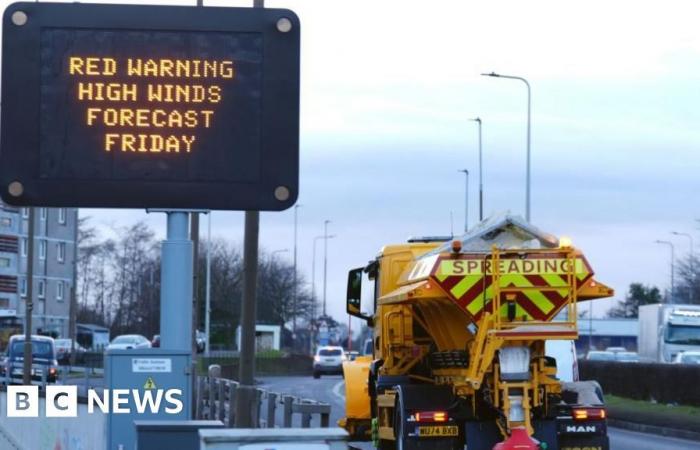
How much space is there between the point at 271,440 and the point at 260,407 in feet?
45.6

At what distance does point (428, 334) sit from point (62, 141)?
27.8 feet

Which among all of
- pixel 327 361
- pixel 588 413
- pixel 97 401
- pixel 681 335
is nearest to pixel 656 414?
pixel 588 413

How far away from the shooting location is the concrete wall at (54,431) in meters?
18.9

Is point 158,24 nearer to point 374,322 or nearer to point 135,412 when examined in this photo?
point 135,412

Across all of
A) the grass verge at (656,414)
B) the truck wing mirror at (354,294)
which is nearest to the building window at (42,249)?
the grass verge at (656,414)

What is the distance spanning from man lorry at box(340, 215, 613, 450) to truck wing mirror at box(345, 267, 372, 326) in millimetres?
3192

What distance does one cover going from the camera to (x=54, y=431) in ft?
76.8

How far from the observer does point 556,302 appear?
1683 centimetres

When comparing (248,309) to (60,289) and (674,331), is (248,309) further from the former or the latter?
(60,289)

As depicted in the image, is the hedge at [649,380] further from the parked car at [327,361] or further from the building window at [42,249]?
the building window at [42,249]

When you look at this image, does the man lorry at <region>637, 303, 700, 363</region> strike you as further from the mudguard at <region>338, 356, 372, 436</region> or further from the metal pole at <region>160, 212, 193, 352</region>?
the metal pole at <region>160, 212, 193, 352</region>

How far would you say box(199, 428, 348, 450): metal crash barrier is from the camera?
9266 mm

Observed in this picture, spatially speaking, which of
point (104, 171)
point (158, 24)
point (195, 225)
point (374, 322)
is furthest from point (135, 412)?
point (195, 225)

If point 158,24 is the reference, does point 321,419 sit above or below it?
below
